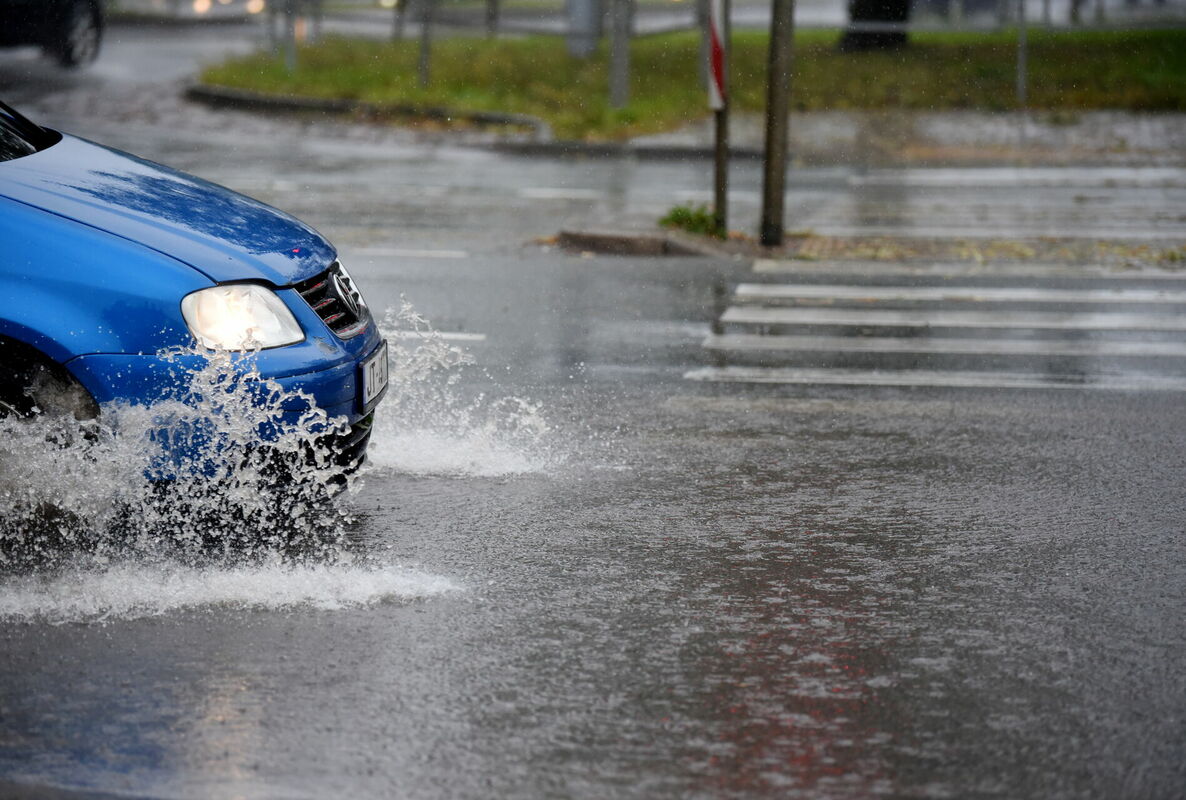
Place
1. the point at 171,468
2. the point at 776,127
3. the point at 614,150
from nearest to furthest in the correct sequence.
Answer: the point at 171,468
the point at 776,127
the point at 614,150

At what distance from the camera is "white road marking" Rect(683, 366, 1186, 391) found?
8.21 metres

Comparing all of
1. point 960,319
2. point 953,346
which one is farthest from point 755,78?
point 953,346

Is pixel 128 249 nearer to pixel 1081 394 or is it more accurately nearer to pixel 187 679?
pixel 187 679

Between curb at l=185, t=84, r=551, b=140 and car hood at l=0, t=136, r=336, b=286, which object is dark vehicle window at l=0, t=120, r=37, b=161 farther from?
curb at l=185, t=84, r=551, b=140

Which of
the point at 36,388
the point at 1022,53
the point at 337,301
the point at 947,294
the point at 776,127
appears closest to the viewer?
the point at 36,388

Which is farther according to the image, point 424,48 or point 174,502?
point 424,48

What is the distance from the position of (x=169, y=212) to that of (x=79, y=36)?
20.7 meters

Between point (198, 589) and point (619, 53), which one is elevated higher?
point (619, 53)

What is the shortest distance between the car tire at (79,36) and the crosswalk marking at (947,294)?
16.4m

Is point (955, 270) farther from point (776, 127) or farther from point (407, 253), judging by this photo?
point (407, 253)

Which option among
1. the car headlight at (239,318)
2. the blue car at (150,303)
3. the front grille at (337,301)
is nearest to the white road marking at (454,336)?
the front grille at (337,301)

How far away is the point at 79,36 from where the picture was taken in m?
24.5

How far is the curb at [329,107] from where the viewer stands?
20.3 meters

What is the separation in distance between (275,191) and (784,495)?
32.0 ft
